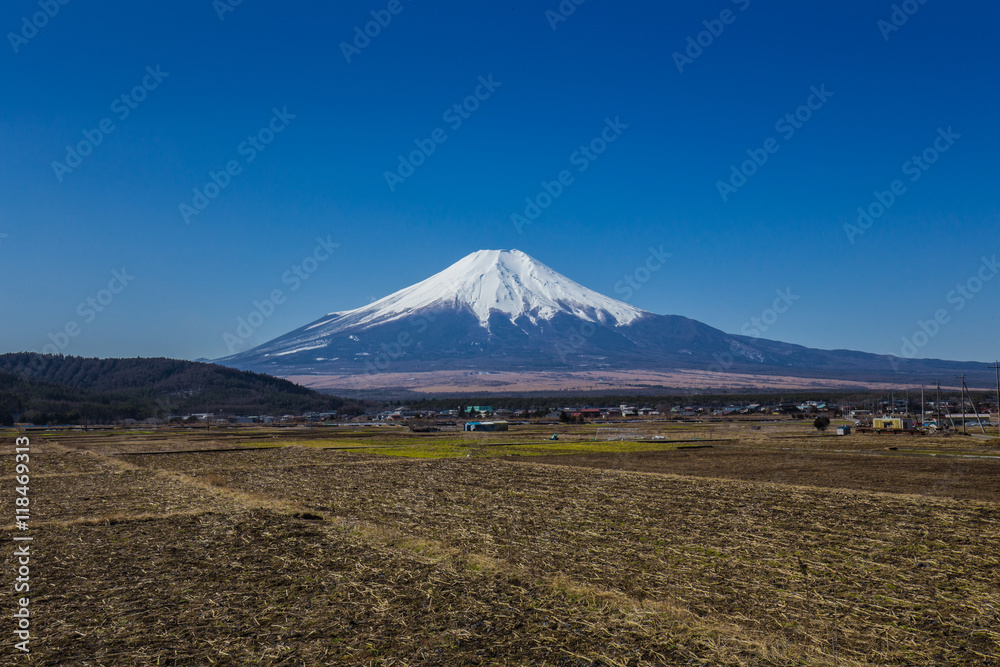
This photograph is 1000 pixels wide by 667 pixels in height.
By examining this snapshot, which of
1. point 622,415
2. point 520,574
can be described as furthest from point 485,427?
point 520,574

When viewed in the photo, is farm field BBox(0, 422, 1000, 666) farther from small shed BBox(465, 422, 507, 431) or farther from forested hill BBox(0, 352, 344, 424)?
forested hill BBox(0, 352, 344, 424)

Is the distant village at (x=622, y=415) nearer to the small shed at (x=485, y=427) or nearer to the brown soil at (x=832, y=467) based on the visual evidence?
the small shed at (x=485, y=427)

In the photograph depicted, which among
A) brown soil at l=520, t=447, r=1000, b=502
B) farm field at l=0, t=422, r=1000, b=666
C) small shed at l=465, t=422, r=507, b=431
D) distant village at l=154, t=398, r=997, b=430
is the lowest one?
distant village at l=154, t=398, r=997, b=430

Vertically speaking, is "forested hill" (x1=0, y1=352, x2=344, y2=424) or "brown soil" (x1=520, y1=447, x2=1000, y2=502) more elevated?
"forested hill" (x1=0, y1=352, x2=344, y2=424)

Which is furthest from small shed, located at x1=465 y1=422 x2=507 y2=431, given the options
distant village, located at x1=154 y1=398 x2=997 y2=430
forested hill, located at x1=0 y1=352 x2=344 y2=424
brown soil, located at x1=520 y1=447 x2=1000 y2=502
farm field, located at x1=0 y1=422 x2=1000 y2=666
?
forested hill, located at x1=0 y1=352 x2=344 y2=424

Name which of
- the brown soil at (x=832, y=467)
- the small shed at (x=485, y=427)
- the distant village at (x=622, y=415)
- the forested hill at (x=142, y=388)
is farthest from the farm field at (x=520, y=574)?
the forested hill at (x=142, y=388)

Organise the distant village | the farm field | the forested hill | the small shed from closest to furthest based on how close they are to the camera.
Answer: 1. the farm field
2. the small shed
3. the distant village
4. the forested hill

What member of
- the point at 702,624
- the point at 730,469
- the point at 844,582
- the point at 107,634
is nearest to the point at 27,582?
the point at 107,634

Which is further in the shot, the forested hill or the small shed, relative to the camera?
the forested hill

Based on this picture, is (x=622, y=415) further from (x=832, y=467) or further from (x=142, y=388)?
(x=142, y=388)
